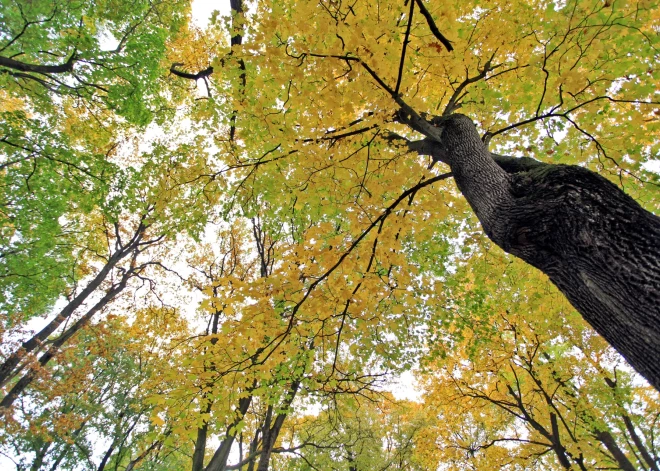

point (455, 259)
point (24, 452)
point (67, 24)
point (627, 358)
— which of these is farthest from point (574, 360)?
point (24, 452)

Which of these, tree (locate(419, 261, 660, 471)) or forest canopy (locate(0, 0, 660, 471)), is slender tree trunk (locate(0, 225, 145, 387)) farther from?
tree (locate(419, 261, 660, 471))

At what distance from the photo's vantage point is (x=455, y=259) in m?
6.28

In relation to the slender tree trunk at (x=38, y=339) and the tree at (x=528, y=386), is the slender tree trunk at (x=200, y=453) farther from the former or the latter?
the tree at (x=528, y=386)

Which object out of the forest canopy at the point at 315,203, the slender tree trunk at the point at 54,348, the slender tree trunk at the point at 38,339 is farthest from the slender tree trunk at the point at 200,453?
the slender tree trunk at the point at 38,339

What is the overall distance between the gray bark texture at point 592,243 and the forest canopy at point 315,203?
0.66 metres

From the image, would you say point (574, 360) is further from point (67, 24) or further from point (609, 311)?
point (67, 24)

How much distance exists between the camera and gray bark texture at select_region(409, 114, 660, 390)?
1.29 meters

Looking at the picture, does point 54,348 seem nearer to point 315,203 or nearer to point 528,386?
point 315,203

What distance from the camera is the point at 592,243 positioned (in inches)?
59.3

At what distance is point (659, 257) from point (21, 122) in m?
8.04

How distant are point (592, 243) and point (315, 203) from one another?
235 centimetres

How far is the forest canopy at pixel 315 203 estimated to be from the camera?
2467 millimetres

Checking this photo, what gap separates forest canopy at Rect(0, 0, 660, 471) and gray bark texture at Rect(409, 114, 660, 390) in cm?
66

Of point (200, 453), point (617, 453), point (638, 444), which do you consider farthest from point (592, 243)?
point (638, 444)
